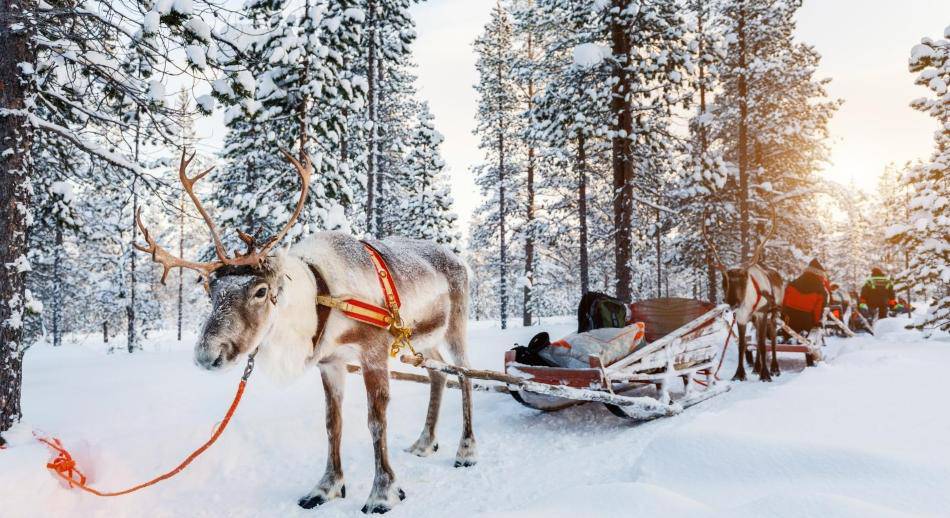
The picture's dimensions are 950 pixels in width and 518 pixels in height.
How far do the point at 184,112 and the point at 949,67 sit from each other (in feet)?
48.7

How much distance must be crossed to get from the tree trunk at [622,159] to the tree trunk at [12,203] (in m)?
11.1

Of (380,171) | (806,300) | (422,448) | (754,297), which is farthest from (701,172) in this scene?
(380,171)

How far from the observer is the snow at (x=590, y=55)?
12258 mm

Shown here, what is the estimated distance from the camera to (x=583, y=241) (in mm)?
22859

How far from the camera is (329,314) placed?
4199 millimetres

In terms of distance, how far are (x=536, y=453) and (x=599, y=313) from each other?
3.23 metres

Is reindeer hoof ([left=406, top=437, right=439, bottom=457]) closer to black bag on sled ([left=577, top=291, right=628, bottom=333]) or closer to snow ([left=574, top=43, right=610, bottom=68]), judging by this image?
black bag on sled ([left=577, top=291, right=628, bottom=333])

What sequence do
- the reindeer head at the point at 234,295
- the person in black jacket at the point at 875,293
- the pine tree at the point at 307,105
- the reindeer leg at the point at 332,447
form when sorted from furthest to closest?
the person in black jacket at the point at 875,293
the pine tree at the point at 307,105
the reindeer leg at the point at 332,447
the reindeer head at the point at 234,295

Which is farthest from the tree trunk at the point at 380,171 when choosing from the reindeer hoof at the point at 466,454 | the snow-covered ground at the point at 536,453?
the reindeer hoof at the point at 466,454

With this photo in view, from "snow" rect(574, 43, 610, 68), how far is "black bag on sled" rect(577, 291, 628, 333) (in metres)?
6.62

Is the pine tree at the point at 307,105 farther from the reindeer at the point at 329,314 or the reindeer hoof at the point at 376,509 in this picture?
the reindeer hoof at the point at 376,509

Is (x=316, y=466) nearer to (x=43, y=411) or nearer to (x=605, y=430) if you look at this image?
A: (x=605, y=430)

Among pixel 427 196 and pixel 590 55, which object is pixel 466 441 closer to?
pixel 590 55

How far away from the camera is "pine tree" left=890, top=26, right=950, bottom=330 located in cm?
1113
